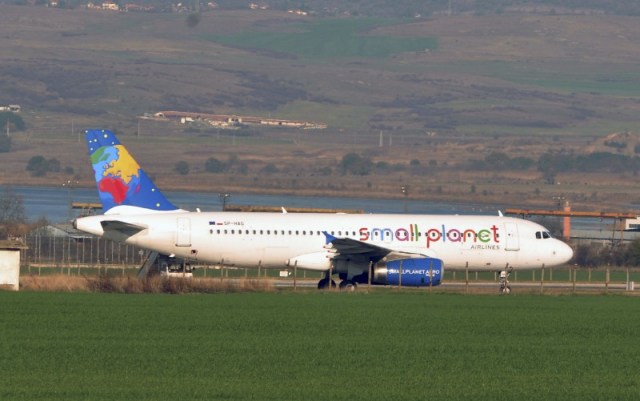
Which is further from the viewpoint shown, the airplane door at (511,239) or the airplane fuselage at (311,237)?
the airplane door at (511,239)

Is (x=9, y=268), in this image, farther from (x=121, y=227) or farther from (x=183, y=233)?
(x=183, y=233)

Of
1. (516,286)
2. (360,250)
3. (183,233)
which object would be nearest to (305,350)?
(360,250)

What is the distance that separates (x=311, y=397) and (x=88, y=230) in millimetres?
31444

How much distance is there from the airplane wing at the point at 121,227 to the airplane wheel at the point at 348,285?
294 inches

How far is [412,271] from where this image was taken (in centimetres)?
5722

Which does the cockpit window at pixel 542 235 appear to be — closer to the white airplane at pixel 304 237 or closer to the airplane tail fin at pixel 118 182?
the white airplane at pixel 304 237

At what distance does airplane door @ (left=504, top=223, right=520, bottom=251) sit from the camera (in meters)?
60.8

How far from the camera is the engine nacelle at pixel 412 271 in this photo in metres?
57.2

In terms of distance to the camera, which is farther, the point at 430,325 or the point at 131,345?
the point at 430,325

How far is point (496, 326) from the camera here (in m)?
38.7

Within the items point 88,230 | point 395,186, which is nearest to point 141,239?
point 88,230

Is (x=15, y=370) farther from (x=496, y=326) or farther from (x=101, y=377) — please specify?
(x=496, y=326)

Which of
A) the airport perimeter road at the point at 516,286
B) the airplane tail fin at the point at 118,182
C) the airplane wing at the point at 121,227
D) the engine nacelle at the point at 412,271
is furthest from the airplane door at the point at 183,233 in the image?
the engine nacelle at the point at 412,271

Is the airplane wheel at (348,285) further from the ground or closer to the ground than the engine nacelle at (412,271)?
closer to the ground
